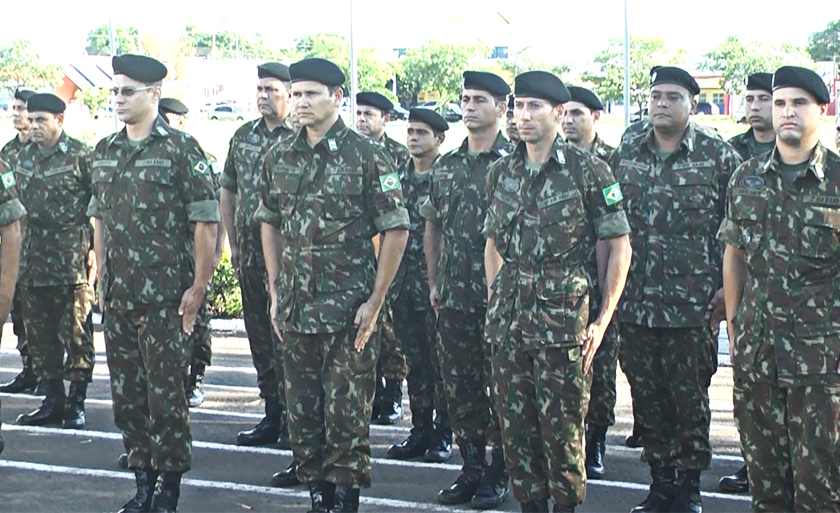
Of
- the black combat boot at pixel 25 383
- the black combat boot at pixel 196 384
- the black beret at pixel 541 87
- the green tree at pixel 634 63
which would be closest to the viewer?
the black beret at pixel 541 87

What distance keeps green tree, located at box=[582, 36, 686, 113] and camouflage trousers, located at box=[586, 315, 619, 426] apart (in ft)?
54.8

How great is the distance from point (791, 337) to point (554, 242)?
3.44ft

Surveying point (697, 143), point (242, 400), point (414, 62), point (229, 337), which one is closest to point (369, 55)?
point (414, 62)

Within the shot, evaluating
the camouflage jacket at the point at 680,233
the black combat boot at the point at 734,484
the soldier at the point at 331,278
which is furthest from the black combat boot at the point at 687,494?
the soldier at the point at 331,278

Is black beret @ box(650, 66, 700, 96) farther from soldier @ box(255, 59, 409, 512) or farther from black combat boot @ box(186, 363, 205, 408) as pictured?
black combat boot @ box(186, 363, 205, 408)

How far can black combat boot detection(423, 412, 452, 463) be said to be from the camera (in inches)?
263

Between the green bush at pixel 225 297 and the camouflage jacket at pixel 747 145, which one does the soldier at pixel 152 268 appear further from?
the green bush at pixel 225 297

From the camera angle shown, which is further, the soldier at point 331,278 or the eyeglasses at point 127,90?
the eyeglasses at point 127,90

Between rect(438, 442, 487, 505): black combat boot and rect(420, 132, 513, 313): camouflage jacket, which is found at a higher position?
rect(420, 132, 513, 313): camouflage jacket

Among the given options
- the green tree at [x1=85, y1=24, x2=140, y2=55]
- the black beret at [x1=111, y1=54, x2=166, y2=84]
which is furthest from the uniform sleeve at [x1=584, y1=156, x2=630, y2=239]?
the green tree at [x1=85, y1=24, x2=140, y2=55]

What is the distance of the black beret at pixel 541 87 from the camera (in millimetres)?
4918

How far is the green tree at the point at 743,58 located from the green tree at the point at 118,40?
26.2m

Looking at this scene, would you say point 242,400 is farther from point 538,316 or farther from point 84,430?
point 538,316

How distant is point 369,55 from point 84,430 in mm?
26125
